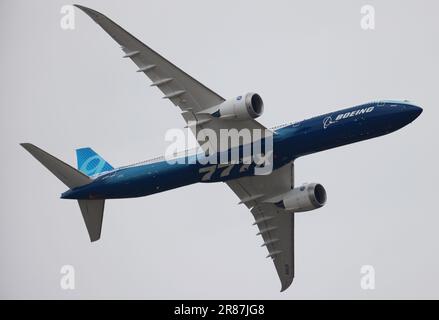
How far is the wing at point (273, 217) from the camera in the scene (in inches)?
3036

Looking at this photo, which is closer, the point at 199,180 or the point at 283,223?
the point at 199,180

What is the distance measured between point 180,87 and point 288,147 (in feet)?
26.6

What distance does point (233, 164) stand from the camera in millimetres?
71062

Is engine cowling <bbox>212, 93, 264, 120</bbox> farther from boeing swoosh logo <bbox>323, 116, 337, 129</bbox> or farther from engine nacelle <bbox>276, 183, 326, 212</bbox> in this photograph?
engine nacelle <bbox>276, 183, 326, 212</bbox>

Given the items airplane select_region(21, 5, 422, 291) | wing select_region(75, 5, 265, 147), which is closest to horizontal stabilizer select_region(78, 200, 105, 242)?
airplane select_region(21, 5, 422, 291)

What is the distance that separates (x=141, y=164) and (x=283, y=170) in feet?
35.4

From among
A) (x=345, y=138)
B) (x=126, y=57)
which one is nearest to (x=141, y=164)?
(x=126, y=57)

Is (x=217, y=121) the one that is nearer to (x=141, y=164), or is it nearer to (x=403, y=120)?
(x=141, y=164)

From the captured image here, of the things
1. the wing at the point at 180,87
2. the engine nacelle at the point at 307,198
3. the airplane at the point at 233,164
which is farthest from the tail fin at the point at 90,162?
the engine nacelle at the point at 307,198

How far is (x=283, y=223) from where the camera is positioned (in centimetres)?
8094

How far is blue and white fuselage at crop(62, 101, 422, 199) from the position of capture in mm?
65688

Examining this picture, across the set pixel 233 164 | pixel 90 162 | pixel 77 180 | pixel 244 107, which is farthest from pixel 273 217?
pixel 244 107

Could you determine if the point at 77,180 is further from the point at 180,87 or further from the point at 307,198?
the point at 307,198

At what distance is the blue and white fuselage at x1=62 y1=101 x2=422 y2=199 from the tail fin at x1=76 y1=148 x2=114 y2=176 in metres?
2.18
